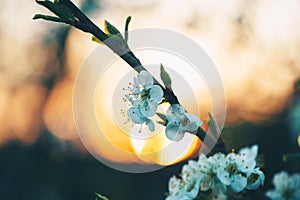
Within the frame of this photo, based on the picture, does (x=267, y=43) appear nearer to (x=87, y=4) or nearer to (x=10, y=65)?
(x=87, y=4)

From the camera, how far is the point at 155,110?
79 cm

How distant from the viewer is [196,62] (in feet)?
8.60

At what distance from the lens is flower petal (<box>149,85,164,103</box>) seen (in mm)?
719

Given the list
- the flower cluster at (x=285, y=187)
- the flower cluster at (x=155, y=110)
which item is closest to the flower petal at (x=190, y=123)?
the flower cluster at (x=155, y=110)

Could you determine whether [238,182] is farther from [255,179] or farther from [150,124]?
[150,124]

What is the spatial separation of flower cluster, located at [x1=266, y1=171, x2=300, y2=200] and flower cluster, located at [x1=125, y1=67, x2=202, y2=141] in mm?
127

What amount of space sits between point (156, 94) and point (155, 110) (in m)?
0.07

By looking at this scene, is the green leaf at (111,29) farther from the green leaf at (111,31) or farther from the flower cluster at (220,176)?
the flower cluster at (220,176)

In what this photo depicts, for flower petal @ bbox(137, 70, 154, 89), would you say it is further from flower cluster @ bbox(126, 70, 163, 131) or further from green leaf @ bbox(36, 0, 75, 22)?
green leaf @ bbox(36, 0, 75, 22)

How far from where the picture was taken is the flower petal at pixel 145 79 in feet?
2.30

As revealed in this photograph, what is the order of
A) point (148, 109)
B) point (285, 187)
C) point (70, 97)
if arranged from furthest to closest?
1. point (70, 97)
2. point (148, 109)
3. point (285, 187)

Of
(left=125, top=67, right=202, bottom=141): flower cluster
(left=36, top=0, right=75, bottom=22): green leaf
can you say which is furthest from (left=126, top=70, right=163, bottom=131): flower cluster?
(left=36, top=0, right=75, bottom=22): green leaf

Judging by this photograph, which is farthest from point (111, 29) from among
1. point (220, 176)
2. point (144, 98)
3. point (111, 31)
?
point (220, 176)

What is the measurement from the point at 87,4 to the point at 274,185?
520 centimetres
